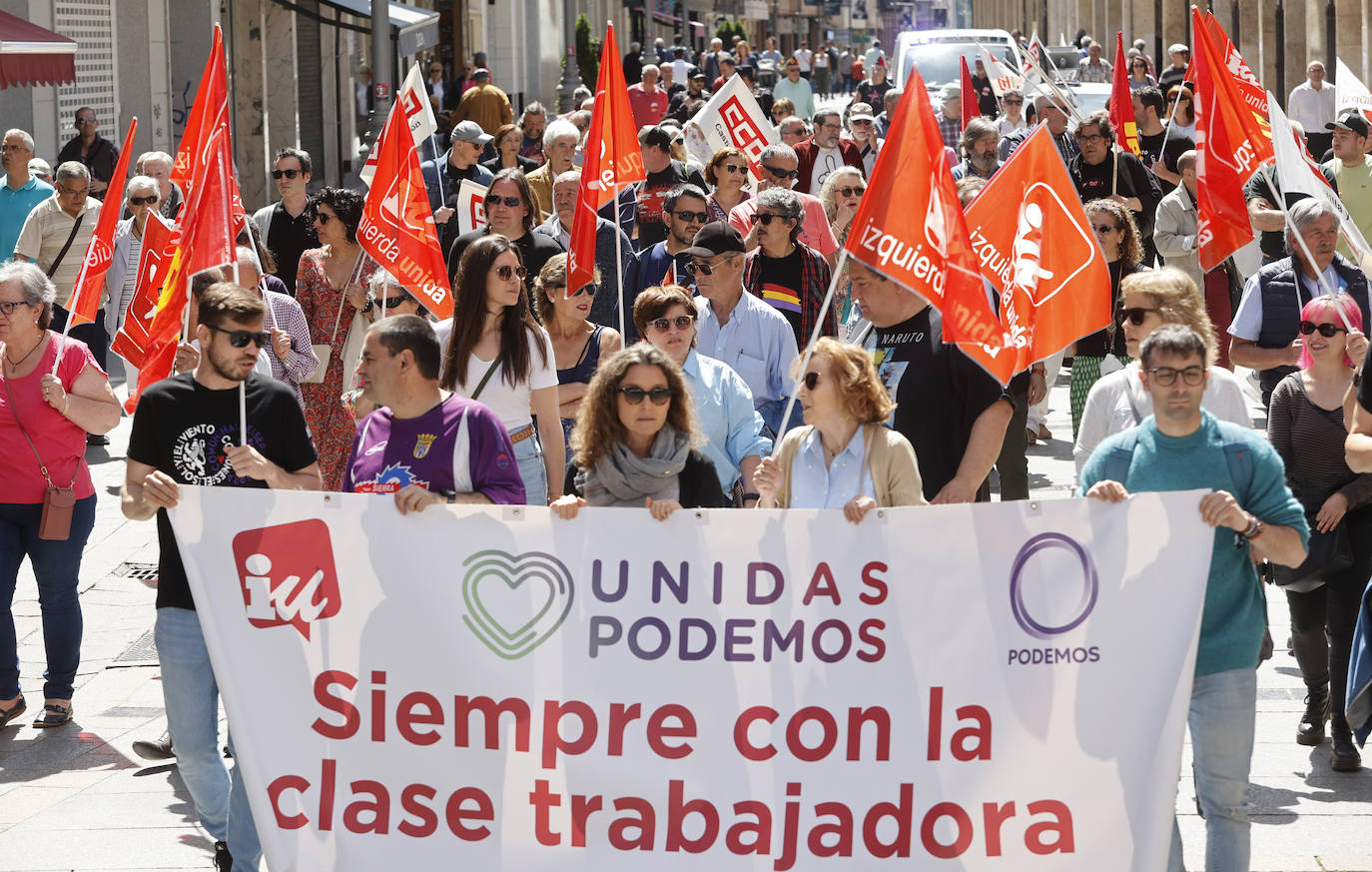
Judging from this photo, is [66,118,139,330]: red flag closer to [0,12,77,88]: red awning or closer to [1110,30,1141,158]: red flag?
[0,12,77,88]: red awning

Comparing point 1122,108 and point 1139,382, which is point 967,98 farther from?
point 1139,382

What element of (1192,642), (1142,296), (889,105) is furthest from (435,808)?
(889,105)

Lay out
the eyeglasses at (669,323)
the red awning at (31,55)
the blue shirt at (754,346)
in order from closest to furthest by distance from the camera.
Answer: the eyeglasses at (669,323), the blue shirt at (754,346), the red awning at (31,55)

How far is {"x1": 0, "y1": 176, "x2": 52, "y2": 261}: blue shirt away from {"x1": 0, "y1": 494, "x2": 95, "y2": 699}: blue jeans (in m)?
6.47

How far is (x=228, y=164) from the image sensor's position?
6.86 meters

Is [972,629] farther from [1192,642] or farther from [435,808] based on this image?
[435,808]

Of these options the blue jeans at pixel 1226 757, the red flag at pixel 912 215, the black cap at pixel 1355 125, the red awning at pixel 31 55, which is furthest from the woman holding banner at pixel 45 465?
the black cap at pixel 1355 125

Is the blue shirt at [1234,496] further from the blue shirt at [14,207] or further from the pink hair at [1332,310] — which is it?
the blue shirt at [14,207]

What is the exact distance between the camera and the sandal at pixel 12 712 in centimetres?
729

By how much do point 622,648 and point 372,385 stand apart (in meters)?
1.06

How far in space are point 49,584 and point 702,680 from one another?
127 inches

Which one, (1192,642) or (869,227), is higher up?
(869,227)

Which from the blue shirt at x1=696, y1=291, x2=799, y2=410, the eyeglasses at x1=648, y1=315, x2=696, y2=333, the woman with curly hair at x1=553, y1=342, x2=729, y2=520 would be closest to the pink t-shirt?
the eyeglasses at x1=648, y1=315, x2=696, y2=333

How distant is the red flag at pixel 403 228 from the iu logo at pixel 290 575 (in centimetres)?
348
